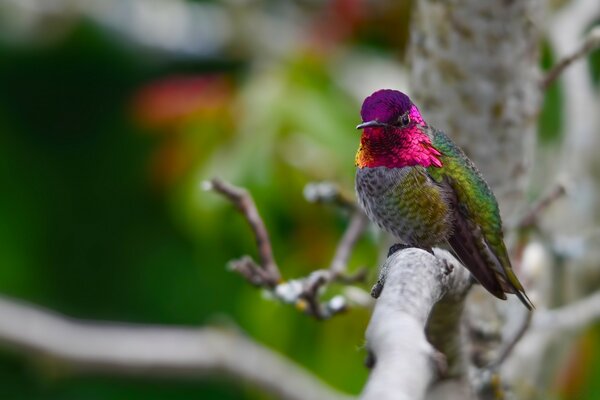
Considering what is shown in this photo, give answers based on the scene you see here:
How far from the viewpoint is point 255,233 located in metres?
2.35

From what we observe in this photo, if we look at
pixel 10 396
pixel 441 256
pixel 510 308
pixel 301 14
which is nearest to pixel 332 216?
A: pixel 510 308

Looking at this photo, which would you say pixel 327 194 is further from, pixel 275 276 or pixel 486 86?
pixel 486 86

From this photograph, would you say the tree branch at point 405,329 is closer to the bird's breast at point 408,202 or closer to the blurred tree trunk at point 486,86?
the bird's breast at point 408,202

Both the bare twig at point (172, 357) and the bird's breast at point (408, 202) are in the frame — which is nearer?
the bird's breast at point (408, 202)

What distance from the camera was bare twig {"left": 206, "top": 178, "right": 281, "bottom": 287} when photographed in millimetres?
2238

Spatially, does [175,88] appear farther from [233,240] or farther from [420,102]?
[420,102]

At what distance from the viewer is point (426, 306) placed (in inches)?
49.8

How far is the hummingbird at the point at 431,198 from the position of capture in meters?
1.73

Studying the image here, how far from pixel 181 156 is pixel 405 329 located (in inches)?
158

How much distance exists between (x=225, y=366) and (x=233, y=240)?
3.88 feet

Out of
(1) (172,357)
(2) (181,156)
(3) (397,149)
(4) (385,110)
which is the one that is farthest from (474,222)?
(2) (181,156)

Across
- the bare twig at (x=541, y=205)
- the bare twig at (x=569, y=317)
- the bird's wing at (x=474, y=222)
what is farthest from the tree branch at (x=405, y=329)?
the bare twig at (x=569, y=317)

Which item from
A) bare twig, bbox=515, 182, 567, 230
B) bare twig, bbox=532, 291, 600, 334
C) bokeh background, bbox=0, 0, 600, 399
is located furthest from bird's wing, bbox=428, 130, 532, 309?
bare twig, bbox=532, 291, 600, 334

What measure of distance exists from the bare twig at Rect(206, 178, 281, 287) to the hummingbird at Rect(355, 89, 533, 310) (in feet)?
1.50
